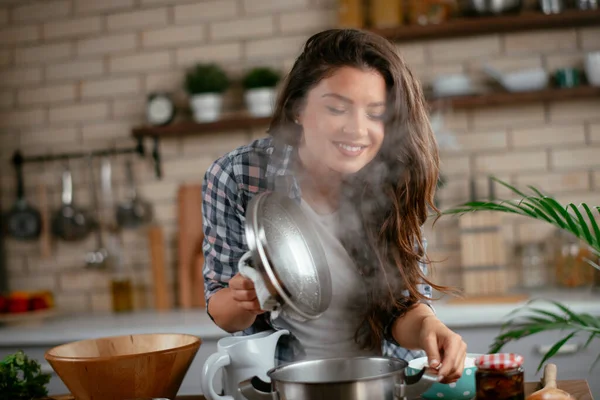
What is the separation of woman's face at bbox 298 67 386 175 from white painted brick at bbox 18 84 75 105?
2.19 m

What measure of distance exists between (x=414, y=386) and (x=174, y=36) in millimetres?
2475

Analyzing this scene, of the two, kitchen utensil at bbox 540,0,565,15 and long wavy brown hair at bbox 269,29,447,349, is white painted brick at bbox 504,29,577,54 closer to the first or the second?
kitchen utensil at bbox 540,0,565,15

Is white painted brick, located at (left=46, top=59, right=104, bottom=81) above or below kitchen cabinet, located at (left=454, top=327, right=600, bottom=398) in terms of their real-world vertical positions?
above

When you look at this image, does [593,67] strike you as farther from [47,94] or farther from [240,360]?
[47,94]

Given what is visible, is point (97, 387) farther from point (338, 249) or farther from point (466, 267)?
point (466, 267)

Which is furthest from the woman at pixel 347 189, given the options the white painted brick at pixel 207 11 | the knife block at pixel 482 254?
the white painted brick at pixel 207 11

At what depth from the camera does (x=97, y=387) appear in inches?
44.2

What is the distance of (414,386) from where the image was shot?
37.4 inches

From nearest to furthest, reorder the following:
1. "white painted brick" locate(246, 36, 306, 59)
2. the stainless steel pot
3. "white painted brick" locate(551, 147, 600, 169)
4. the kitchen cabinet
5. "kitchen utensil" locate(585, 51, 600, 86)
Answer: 1. the stainless steel pot
2. the kitchen cabinet
3. "kitchen utensil" locate(585, 51, 600, 86)
4. "white painted brick" locate(551, 147, 600, 169)
5. "white painted brick" locate(246, 36, 306, 59)

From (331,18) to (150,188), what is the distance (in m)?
1.08

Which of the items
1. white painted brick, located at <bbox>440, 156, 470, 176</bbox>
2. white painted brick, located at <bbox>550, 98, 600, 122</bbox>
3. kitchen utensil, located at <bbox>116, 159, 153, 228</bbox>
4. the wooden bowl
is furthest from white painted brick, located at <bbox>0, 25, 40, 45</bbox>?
the wooden bowl

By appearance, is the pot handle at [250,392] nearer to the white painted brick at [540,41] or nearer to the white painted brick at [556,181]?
the white painted brick at [556,181]

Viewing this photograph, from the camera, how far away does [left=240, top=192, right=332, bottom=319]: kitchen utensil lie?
980 millimetres

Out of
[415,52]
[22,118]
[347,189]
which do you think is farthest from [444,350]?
[22,118]
